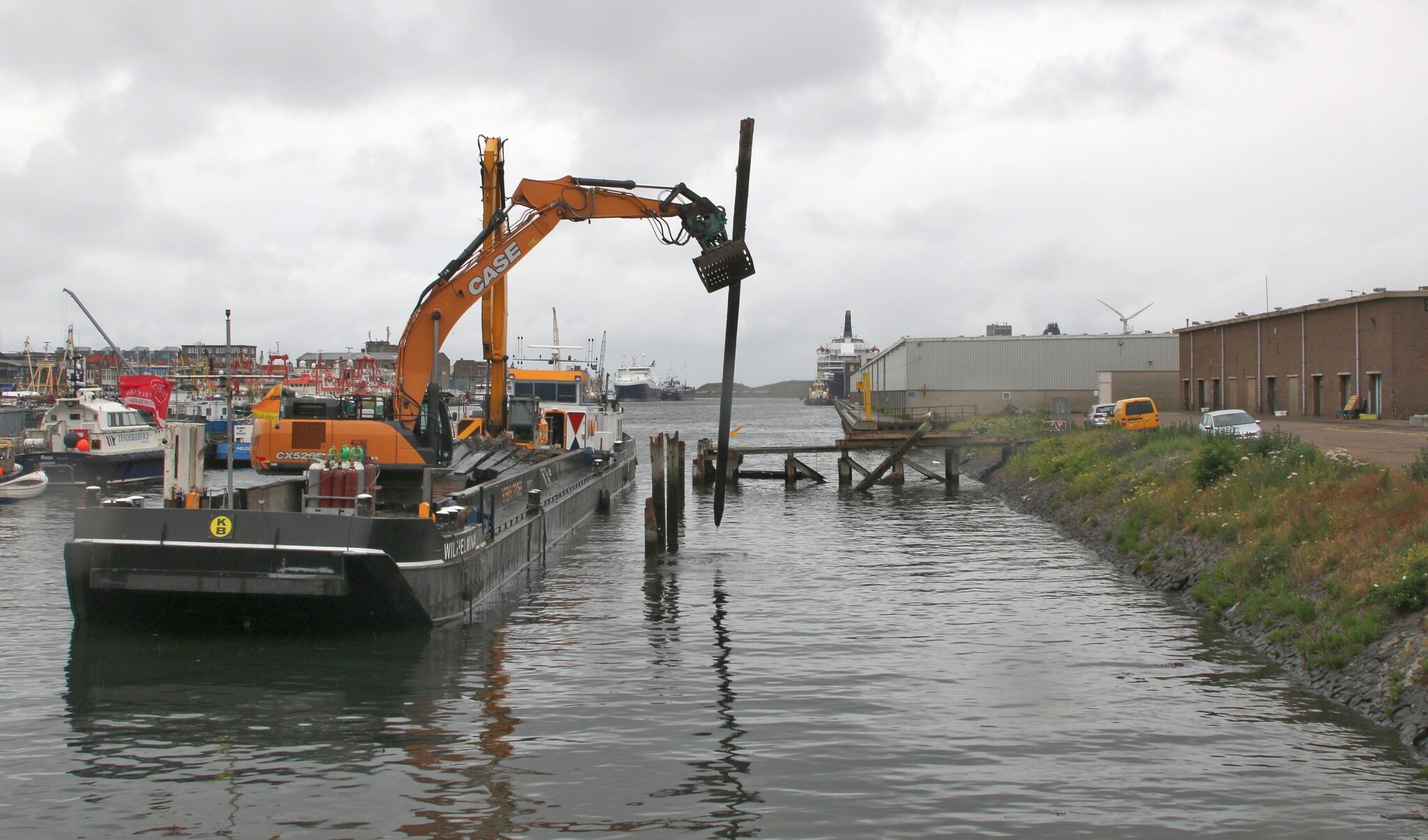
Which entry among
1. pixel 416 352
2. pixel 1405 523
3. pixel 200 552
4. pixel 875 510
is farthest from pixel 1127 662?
pixel 875 510

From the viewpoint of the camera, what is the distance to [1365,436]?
118ft

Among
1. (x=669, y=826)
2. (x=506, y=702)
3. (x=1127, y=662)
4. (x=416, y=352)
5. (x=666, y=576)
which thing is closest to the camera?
(x=669, y=826)

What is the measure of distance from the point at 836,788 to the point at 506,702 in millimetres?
4316

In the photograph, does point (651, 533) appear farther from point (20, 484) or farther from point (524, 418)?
point (20, 484)

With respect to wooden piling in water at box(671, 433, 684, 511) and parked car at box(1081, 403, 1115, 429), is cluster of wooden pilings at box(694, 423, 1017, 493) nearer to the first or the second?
parked car at box(1081, 403, 1115, 429)

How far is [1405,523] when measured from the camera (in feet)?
50.1

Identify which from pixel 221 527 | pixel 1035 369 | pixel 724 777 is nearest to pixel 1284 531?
pixel 724 777

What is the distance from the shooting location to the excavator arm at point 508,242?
23875 millimetres

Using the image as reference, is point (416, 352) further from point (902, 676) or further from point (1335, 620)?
point (1335, 620)

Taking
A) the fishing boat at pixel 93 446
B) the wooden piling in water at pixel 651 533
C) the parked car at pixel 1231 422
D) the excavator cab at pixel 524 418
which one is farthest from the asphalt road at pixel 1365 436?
the fishing boat at pixel 93 446

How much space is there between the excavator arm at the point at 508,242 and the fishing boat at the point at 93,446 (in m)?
26.0

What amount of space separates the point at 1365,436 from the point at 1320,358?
16.5m

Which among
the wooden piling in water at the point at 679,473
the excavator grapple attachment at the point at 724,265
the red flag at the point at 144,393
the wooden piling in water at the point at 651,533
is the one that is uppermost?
the excavator grapple attachment at the point at 724,265

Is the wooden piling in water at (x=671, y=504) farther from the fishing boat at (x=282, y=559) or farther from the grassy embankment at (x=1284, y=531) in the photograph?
the grassy embankment at (x=1284, y=531)
